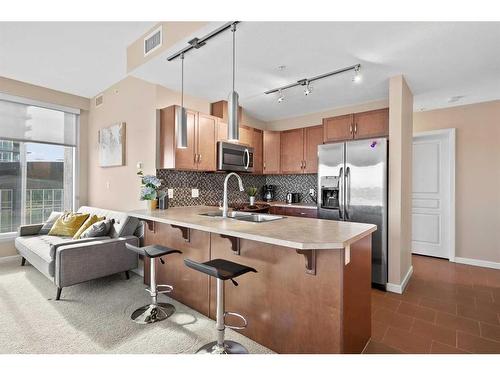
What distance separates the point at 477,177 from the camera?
13.2 feet

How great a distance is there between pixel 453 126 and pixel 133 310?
5186 mm

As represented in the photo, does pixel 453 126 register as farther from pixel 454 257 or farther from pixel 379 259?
pixel 379 259

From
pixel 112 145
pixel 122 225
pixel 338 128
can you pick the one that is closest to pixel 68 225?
pixel 122 225

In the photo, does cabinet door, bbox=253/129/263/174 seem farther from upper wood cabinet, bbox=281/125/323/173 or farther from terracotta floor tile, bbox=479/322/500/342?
terracotta floor tile, bbox=479/322/500/342

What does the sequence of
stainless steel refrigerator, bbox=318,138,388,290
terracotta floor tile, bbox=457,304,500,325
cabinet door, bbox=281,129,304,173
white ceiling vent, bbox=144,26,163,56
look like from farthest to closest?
cabinet door, bbox=281,129,304,173 < stainless steel refrigerator, bbox=318,138,388,290 < white ceiling vent, bbox=144,26,163,56 < terracotta floor tile, bbox=457,304,500,325

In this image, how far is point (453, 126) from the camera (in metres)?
4.18

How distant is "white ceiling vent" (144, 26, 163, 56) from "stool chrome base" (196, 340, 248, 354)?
270 cm

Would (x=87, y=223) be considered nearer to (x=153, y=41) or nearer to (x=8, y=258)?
(x=8, y=258)

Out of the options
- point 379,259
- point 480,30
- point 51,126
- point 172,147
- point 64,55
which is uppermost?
point 64,55

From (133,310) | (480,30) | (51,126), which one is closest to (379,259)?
(480,30)

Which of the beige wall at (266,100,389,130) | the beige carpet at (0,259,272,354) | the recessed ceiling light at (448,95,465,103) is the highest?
the recessed ceiling light at (448,95,465,103)

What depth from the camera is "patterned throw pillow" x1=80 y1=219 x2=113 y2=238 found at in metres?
3.20

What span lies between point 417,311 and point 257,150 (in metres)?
3.23

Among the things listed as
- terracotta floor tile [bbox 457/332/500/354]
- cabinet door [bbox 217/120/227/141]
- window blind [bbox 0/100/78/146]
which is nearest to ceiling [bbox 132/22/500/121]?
cabinet door [bbox 217/120/227/141]
